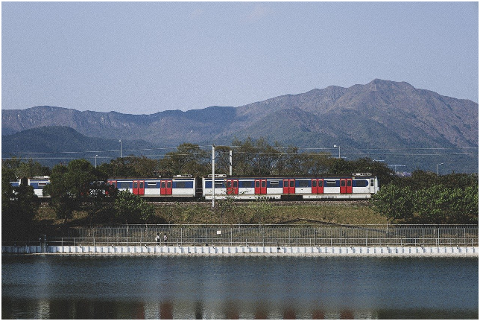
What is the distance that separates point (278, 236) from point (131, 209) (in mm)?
11350

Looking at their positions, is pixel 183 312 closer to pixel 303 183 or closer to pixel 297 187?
pixel 297 187

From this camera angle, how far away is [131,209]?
165 feet

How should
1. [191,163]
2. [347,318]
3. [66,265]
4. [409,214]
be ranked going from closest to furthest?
[347,318] < [66,265] < [409,214] < [191,163]

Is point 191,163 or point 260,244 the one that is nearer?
point 260,244

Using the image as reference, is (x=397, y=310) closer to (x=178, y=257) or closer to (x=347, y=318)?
(x=347, y=318)

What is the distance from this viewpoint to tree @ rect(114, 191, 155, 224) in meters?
50.1

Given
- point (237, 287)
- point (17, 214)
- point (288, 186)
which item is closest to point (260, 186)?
point (288, 186)

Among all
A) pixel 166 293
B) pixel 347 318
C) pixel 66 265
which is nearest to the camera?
pixel 347 318

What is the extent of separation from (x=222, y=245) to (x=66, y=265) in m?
10.1

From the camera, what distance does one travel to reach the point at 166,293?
33875 millimetres

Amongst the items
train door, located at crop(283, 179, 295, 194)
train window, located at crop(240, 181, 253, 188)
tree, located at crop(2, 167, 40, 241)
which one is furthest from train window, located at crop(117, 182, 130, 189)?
train door, located at crop(283, 179, 295, 194)

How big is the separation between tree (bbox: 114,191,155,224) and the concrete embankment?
4697mm

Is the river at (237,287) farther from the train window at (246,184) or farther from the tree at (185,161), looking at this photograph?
the tree at (185,161)

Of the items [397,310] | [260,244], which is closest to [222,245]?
[260,244]
